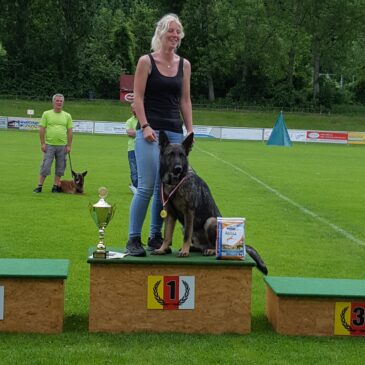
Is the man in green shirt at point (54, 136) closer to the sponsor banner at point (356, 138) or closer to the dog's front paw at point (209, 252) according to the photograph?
the dog's front paw at point (209, 252)

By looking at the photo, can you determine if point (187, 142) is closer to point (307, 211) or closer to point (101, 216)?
point (101, 216)

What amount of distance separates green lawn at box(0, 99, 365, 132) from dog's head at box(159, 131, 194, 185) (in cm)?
4693

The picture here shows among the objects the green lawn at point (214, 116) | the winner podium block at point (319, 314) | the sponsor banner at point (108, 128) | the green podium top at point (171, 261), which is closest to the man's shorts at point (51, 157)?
the green podium top at point (171, 261)

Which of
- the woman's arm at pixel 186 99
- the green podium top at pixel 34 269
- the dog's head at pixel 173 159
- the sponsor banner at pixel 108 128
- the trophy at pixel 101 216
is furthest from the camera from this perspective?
the sponsor banner at pixel 108 128

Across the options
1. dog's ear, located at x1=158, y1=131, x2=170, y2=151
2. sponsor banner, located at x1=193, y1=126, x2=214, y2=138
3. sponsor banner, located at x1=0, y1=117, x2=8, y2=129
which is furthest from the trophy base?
sponsor banner, located at x1=0, y1=117, x2=8, y2=129

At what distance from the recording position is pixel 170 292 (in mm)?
5215

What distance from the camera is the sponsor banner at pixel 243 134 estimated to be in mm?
42781

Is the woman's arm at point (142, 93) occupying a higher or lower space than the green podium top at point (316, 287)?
higher

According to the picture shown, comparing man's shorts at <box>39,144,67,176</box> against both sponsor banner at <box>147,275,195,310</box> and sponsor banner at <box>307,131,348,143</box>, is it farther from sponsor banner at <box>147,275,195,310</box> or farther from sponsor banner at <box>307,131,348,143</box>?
sponsor banner at <box>307,131,348,143</box>

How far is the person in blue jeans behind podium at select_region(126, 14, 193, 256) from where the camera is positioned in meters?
5.71

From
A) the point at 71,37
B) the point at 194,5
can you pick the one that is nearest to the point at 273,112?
the point at 194,5

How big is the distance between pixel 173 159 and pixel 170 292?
1.00 m

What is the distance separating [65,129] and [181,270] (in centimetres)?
952

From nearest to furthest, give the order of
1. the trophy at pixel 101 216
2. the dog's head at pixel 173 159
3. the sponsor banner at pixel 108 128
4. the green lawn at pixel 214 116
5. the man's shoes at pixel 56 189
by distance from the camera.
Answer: the trophy at pixel 101 216
the dog's head at pixel 173 159
the man's shoes at pixel 56 189
the sponsor banner at pixel 108 128
the green lawn at pixel 214 116
